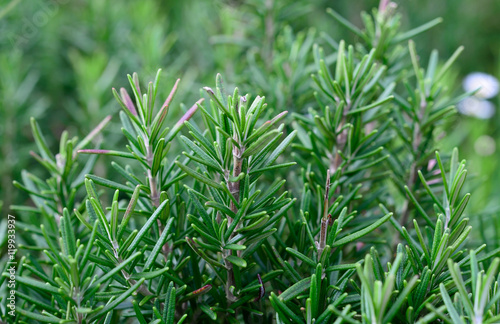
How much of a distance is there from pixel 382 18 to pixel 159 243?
1.53 feet

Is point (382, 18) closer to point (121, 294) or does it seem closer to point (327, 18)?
point (121, 294)

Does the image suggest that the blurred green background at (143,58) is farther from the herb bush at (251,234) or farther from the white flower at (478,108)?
the herb bush at (251,234)

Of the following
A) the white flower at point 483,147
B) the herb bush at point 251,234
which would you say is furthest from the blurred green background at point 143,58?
the herb bush at point 251,234

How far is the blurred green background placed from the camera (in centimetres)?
86

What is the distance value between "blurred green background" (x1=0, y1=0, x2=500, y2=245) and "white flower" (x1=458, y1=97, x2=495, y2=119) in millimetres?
38

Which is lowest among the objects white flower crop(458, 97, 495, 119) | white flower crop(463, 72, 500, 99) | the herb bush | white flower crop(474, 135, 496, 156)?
the herb bush

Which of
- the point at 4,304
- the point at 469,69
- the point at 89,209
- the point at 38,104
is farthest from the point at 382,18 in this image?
the point at 469,69

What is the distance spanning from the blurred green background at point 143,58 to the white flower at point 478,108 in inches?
1.5

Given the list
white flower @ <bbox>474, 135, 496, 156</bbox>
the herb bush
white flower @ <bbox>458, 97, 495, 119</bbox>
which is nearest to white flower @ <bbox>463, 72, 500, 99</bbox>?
white flower @ <bbox>458, 97, 495, 119</bbox>

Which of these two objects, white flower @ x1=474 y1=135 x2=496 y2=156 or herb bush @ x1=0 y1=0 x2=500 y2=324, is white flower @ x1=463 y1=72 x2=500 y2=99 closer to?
white flower @ x1=474 y1=135 x2=496 y2=156

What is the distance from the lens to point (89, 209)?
0.43 meters

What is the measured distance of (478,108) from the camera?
51.1 inches

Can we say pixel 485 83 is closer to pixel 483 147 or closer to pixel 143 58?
pixel 483 147

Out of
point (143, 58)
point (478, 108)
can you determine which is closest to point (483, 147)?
point (478, 108)
